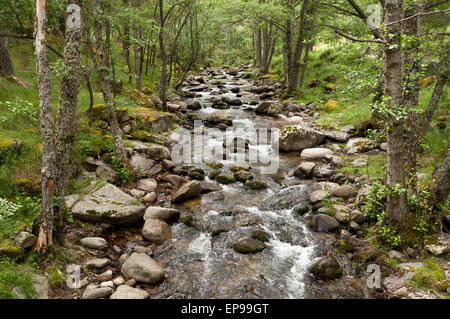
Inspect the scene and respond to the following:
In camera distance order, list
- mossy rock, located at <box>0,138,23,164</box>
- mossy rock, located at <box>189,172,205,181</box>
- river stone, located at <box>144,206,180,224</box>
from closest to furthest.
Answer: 1. mossy rock, located at <box>0,138,23,164</box>
2. river stone, located at <box>144,206,180,224</box>
3. mossy rock, located at <box>189,172,205,181</box>

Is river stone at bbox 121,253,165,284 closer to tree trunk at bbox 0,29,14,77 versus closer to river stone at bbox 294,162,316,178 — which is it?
river stone at bbox 294,162,316,178

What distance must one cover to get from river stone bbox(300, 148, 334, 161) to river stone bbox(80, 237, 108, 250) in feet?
30.2

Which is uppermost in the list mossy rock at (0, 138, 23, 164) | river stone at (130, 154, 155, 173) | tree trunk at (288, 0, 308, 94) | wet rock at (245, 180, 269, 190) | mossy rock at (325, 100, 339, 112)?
tree trunk at (288, 0, 308, 94)

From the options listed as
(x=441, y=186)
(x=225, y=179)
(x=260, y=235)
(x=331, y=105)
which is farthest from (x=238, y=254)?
(x=331, y=105)

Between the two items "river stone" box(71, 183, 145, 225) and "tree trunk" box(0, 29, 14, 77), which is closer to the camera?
"river stone" box(71, 183, 145, 225)

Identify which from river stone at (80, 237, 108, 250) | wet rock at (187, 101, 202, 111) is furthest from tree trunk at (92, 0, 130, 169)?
wet rock at (187, 101, 202, 111)

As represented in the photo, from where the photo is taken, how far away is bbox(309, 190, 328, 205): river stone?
858 centimetres

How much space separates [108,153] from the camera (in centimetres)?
954

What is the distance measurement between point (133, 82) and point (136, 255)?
18.0 metres

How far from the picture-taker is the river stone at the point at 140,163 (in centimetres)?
1005

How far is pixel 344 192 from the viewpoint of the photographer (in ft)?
28.1

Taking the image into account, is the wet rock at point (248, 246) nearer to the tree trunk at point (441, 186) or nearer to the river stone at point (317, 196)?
the river stone at point (317, 196)

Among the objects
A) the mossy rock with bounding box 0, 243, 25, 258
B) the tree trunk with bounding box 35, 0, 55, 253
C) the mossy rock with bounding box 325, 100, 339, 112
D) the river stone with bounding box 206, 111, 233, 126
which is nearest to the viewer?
the tree trunk with bounding box 35, 0, 55, 253

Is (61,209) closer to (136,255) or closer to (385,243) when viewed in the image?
(136,255)
